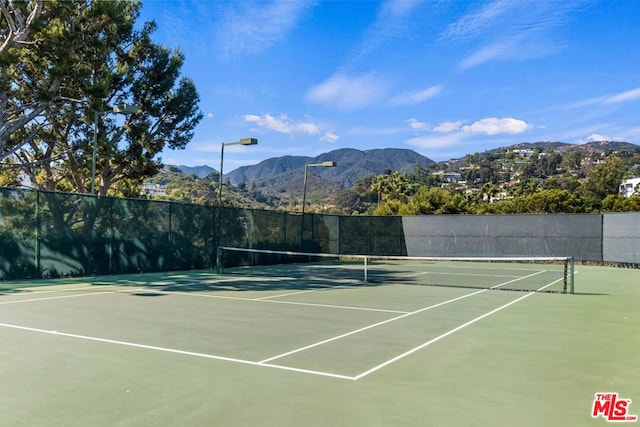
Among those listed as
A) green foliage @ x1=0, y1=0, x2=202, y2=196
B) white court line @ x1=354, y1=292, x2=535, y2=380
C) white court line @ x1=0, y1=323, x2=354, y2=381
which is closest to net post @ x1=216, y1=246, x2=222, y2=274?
green foliage @ x1=0, y1=0, x2=202, y2=196

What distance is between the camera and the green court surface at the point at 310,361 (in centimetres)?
415

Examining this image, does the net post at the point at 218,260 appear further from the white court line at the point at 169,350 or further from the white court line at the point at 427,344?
the white court line at the point at 169,350

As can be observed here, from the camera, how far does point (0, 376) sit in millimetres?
5078

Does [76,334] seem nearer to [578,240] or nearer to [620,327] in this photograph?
[620,327]

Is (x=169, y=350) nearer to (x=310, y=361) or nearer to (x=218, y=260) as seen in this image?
(x=310, y=361)

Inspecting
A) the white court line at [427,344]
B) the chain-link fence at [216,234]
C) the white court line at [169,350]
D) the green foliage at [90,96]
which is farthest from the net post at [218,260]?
the white court line at [169,350]

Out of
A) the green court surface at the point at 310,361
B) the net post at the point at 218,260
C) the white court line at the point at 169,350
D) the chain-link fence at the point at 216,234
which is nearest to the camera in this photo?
the green court surface at the point at 310,361

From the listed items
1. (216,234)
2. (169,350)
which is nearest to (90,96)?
(216,234)

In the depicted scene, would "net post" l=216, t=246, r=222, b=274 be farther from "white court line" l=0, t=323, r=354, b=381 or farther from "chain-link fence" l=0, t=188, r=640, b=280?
"white court line" l=0, t=323, r=354, b=381

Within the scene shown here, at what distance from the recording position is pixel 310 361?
582cm

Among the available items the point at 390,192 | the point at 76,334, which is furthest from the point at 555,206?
the point at 76,334

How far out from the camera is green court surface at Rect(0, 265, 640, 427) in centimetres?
415

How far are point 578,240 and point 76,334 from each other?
83.0 ft

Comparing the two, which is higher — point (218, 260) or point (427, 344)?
point (218, 260)
